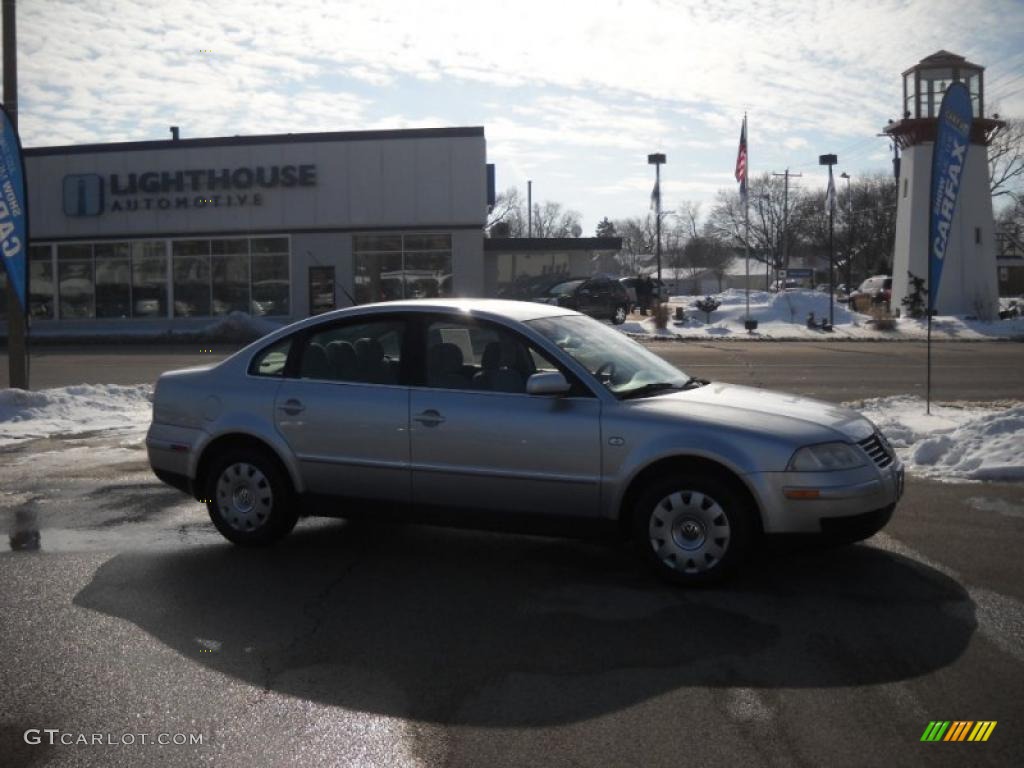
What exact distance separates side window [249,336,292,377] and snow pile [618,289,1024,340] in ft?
89.6

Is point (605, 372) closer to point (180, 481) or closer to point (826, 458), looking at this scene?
point (826, 458)

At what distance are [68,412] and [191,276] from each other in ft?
91.4

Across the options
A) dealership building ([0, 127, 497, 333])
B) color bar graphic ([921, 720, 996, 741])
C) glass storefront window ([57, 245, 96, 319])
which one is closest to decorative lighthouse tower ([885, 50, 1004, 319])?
dealership building ([0, 127, 497, 333])

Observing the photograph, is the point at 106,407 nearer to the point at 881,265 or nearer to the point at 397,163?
the point at 397,163

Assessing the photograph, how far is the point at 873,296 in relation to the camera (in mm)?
51750

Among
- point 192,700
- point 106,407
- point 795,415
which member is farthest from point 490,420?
point 106,407

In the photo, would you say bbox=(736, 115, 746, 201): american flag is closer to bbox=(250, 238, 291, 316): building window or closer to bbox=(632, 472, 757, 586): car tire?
bbox=(250, 238, 291, 316): building window

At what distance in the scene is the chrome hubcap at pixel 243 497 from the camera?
6.71 metres

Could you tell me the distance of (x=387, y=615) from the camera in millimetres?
5508

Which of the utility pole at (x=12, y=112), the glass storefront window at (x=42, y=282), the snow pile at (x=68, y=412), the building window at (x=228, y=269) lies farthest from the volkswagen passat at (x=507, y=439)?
the glass storefront window at (x=42, y=282)

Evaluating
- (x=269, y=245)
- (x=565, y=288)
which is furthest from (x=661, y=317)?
(x=269, y=245)

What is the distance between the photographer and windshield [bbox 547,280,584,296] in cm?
3769

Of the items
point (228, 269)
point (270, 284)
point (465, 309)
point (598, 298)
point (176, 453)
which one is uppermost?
point (228, 269)

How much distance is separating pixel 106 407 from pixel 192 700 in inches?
418
